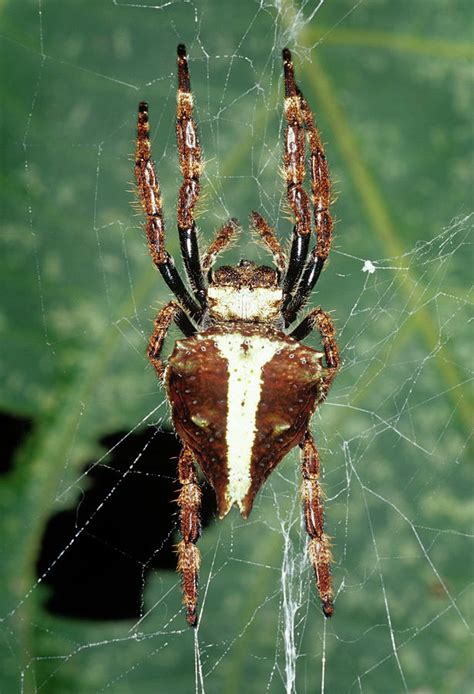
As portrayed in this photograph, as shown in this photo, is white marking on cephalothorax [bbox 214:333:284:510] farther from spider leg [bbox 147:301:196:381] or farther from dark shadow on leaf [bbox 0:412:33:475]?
dark shadow on leaf [bbox 0:412:33:475]

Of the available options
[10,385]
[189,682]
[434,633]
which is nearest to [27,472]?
[10,385]

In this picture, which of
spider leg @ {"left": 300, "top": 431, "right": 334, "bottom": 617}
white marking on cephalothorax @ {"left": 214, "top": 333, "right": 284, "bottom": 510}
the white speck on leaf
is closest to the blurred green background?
the white speck on leaf

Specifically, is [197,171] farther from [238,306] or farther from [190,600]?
[190,600]

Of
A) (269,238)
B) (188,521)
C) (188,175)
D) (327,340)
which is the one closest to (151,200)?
(188,175)

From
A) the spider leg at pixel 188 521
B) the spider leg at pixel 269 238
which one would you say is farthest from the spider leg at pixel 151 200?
the spider leg at pixel 188 521

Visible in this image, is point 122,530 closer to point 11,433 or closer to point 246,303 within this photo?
point 11,433

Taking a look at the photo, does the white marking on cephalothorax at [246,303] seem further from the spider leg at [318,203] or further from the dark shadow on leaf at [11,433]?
the dark shadow on leaf at [11,433]

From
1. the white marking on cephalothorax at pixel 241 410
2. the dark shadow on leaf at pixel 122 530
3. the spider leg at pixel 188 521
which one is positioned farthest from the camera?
the dark shadow on leaf at pixel 122 530

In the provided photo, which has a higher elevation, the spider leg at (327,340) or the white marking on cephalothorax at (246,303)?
the white marking on cephalothorax at (246,303)
